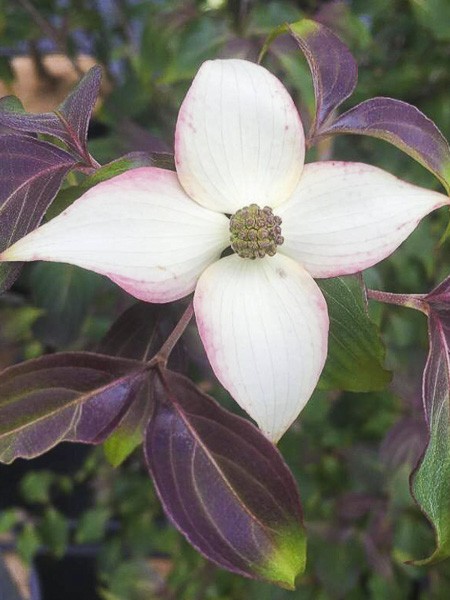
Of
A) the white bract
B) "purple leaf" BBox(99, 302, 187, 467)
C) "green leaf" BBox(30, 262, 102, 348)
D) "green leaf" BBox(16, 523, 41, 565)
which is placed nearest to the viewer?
the white bract

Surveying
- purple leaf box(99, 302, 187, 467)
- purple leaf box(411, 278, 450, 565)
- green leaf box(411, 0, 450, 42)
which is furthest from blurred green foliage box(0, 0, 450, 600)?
purple leaf box(411, 278, 450, 565)

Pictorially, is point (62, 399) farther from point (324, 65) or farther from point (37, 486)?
point (37, 486)

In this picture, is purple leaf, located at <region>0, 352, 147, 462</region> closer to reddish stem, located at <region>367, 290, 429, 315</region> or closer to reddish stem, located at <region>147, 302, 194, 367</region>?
reddish stem, located at <region>147, 302, 194, 367</region>

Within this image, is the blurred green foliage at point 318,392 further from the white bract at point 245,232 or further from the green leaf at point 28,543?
the white bract at point 245,232

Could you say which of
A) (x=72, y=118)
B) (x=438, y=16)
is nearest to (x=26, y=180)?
(x=72, y=118)

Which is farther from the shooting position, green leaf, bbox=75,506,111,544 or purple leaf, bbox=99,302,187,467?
green leaf, bbox=75,506,111,544
